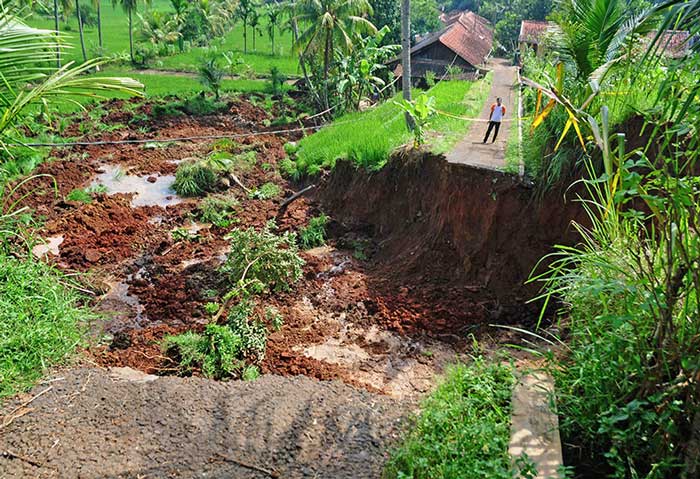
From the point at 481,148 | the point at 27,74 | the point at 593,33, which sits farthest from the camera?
the point at 481,148

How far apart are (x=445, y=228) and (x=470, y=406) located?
4.51 m

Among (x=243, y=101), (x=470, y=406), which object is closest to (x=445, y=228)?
(x=470, y=406)

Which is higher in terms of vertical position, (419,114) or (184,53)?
(184,53)

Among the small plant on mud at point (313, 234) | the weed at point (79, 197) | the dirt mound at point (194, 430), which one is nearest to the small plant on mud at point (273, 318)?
the dirt mound at point (194, 430)

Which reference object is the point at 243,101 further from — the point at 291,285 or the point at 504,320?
A: the point at 504,320

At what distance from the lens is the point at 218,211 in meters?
10.9

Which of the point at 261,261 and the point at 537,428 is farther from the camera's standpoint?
the point at 261,261

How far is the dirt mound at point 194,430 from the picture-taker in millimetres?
3820

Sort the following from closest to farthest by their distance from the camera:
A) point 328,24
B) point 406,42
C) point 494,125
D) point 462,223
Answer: point 462,223 → point 494,125 → point 406,42 → point 328,24

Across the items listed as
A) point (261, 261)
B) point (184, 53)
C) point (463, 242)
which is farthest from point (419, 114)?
point (184, 53)

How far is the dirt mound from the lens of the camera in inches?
150

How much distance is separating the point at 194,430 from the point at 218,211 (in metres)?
7.12

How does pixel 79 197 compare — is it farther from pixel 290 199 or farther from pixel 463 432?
pixel 463 432

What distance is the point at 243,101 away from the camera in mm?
20734
